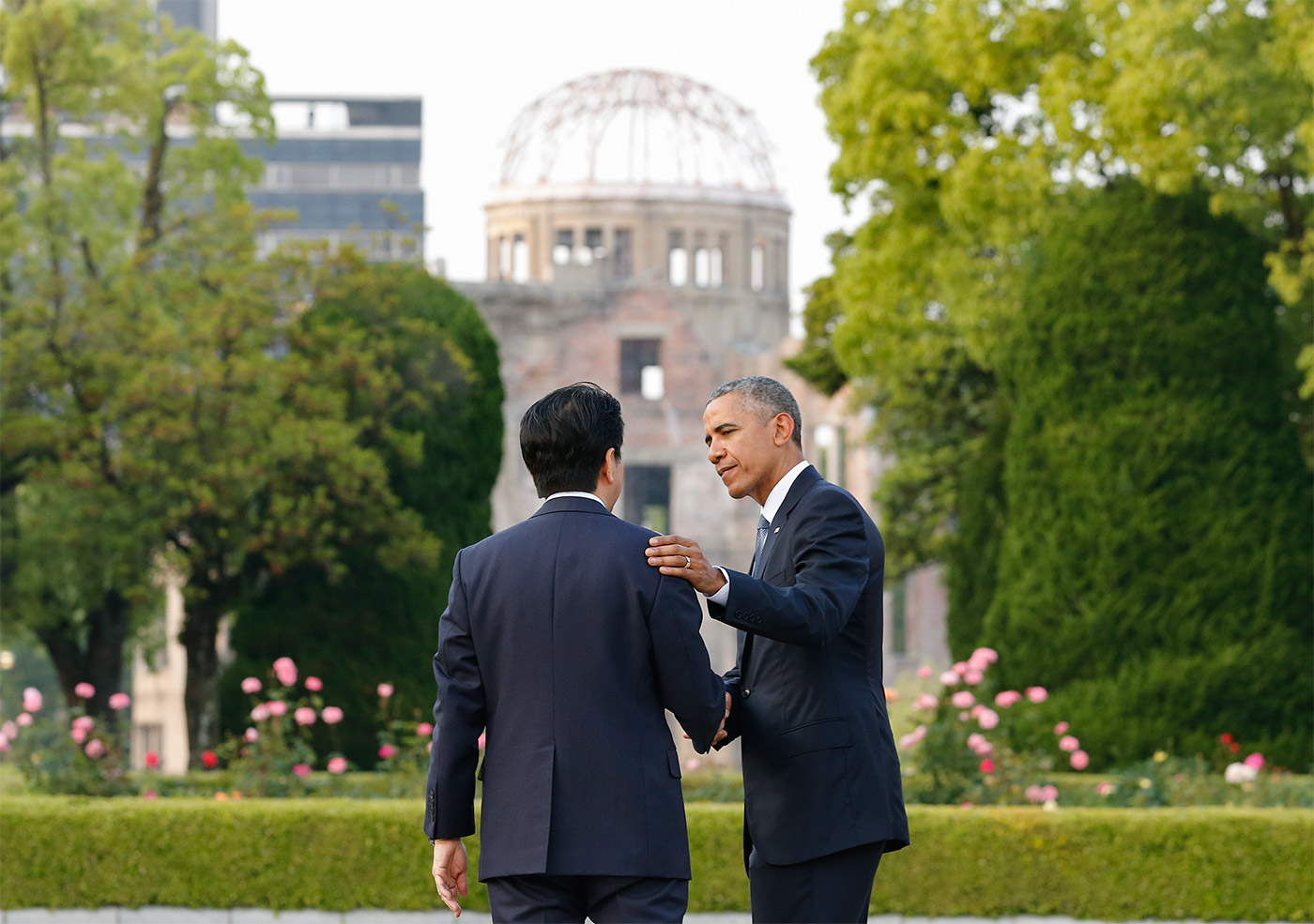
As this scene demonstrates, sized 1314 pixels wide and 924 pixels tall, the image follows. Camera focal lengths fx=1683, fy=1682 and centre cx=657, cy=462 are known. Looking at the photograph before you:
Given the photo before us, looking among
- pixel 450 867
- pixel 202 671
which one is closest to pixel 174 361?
pixel 202 671

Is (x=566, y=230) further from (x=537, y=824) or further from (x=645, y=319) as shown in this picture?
(x=537, y=824)

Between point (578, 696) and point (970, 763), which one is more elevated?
point (578, 696)

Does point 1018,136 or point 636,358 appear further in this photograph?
point 636,358

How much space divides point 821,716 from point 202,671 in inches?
609

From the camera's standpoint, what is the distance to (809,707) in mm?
4184

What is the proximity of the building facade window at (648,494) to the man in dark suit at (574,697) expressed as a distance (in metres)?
32.0

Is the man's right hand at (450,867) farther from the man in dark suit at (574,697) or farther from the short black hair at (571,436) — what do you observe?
the short black hair at (571,436)

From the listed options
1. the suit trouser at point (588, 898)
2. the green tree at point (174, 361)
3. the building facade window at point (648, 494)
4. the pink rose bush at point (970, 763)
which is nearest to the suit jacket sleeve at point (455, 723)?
the suit trouser at point (588, 898)

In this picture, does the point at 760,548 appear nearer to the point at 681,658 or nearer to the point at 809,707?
the point at 809,707

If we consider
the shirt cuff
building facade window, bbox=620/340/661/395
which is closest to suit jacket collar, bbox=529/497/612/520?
the shirt cuff

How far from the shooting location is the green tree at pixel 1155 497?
47.2ft

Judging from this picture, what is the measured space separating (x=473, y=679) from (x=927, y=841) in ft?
18.7

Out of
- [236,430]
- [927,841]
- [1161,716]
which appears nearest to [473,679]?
[927,841]

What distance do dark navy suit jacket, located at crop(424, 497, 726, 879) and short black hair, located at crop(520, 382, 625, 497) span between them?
6cm
